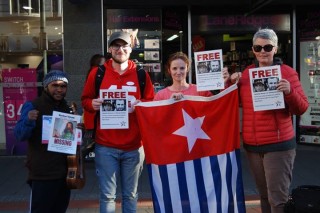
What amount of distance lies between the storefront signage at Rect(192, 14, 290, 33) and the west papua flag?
598cm

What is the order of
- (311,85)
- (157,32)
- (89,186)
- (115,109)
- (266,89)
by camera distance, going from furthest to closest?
1. (311,85)
2. (157,32)
3. (89,186)
4. (115,109)
5. (266,89)

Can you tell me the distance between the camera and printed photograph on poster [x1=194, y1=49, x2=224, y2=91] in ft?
13.3

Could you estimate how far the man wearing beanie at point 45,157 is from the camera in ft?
13.2

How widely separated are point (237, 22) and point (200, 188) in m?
6.37

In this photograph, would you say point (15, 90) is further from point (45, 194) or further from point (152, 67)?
point (45, 194)

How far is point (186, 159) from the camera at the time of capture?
4055 mm

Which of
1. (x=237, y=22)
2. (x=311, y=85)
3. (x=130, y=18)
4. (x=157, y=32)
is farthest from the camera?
(x=311, y=85)

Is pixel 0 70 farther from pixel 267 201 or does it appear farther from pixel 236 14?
pixel 267 201

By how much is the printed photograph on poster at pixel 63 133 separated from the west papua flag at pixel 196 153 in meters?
0.65

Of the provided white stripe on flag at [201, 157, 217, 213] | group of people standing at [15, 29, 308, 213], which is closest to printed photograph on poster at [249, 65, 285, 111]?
group of people standing at [15, 29, 308, 213]

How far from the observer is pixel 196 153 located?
13.3 ft

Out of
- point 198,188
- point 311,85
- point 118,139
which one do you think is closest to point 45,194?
point 118,139

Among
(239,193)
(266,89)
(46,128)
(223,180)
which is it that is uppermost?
(266,89)

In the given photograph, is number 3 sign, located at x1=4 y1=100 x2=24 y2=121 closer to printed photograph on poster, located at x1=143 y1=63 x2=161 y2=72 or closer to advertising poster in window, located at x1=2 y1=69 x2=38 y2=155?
advertising poster in window, located at x1=2 y1=69 x2=38 y2=155
